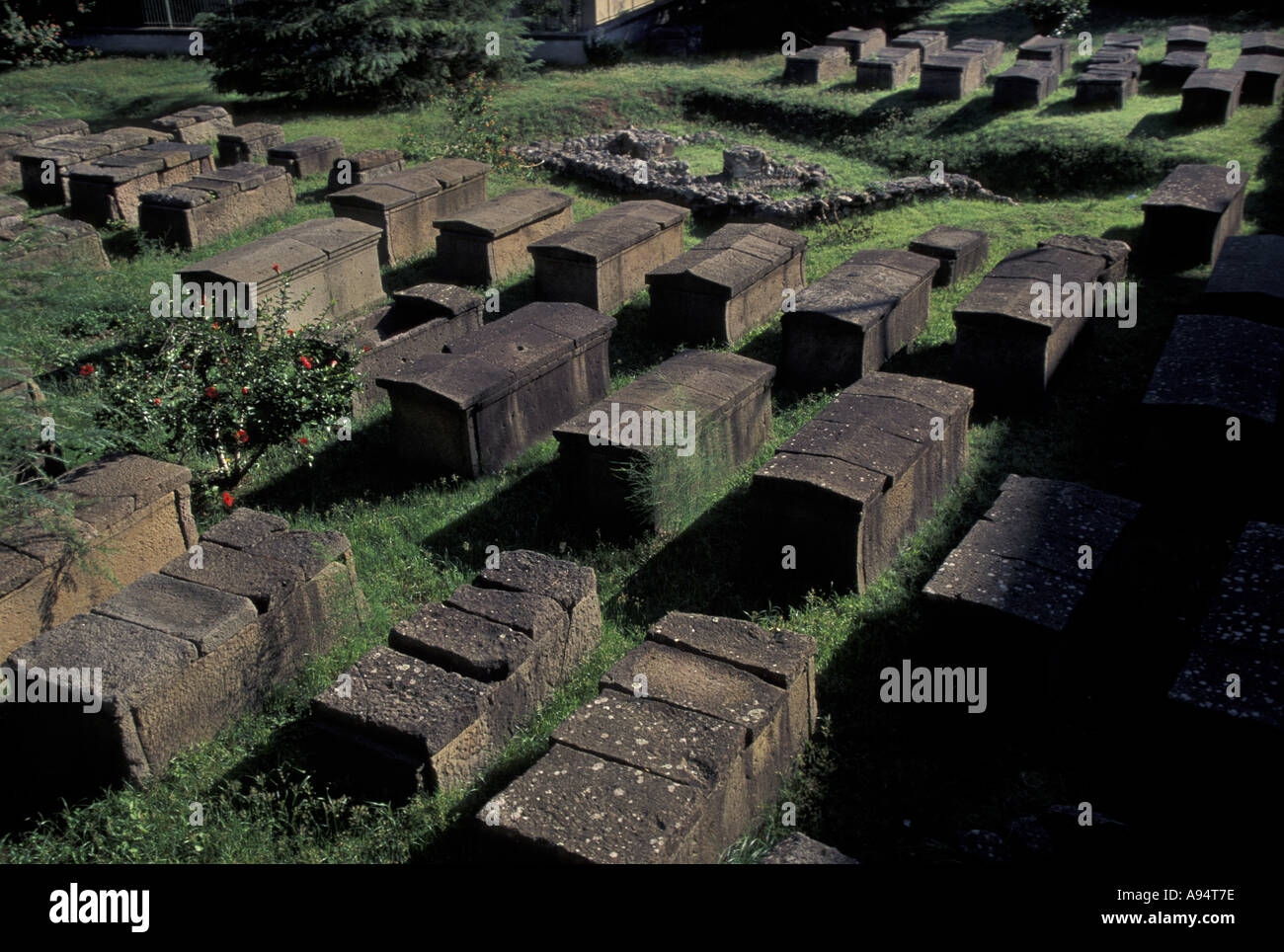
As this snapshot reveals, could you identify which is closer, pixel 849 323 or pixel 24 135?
pixel 849 323

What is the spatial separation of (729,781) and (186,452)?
4.20 meters

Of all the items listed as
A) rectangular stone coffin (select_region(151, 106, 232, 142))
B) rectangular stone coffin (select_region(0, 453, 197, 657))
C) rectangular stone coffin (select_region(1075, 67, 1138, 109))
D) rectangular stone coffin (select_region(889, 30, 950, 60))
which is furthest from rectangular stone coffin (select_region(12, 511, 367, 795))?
rectangular stone coffin (select_region(889, 30, 950, 60))

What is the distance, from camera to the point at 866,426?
643cm

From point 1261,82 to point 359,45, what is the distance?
11980mm

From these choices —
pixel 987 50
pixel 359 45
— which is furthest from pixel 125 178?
pixel 987 50

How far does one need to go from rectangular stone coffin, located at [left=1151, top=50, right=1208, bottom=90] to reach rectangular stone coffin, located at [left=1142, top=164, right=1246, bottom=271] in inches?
201

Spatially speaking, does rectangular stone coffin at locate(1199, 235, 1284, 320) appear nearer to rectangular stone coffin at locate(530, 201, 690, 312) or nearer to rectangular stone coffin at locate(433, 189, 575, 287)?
rectangular stone coffin at locate(530, 201, 690, 312)

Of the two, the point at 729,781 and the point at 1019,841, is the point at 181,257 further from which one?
the point at 1019,841

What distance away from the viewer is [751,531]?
246 inches

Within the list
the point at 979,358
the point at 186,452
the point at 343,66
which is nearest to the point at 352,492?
the point at 186,452

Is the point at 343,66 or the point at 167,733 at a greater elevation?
the point at 343,66

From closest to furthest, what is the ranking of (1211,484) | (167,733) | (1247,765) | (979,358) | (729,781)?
(1247,765), (729,781), (167,733), (1211,484), (979,358)

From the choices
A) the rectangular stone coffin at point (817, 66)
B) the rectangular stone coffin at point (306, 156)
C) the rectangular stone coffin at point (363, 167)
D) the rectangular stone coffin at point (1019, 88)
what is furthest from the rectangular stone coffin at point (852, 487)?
the rectangular stone coffin at point (817, 66)

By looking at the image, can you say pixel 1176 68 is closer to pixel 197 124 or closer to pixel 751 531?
Result: pixel 751 531
